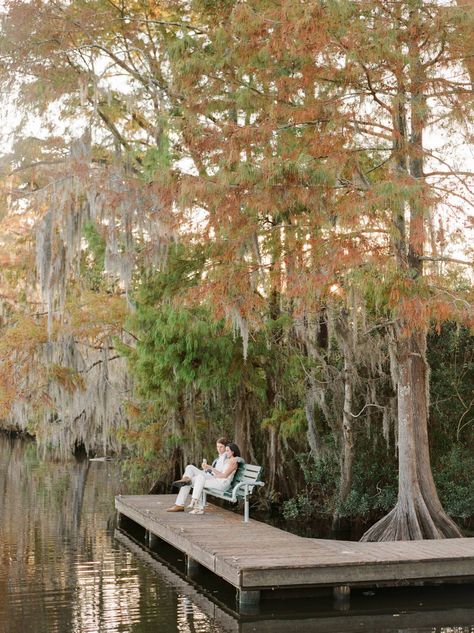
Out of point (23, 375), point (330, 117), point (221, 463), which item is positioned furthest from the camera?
point (23, 375)

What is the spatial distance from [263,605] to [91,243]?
943cm

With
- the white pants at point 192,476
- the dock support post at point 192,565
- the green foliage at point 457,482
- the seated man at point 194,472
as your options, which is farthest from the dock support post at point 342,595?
the green foliage at point 457,482

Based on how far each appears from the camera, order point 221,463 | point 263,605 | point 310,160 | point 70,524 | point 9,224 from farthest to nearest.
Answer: point 9,224 < point 70,524 < point 221,463 < point 310,160 < point 263,605

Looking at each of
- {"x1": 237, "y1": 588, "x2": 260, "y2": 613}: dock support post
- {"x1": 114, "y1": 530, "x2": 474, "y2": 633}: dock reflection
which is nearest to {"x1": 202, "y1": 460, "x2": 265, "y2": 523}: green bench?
{"x1": 114, "y1": 530, "x2": 474, "y2": 633}: dock reflection

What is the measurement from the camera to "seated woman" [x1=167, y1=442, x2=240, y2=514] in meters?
12.7

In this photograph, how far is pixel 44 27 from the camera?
1614 cm

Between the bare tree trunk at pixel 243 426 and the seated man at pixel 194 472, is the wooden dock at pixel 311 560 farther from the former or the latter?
the bare tree trunk at pixel 243 426

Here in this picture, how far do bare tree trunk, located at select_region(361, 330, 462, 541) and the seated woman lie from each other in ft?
6.55

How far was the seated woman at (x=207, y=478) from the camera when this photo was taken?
41.6 ft

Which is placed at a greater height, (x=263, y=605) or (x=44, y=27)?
(x=44, y=27)

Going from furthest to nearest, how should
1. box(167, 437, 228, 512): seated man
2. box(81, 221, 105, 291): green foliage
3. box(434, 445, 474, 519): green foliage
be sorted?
box(81, 221, 105, 291): green foliage
box(434, 445, 474, 519): green foliage
box(167, 437, 228, 512): seated man

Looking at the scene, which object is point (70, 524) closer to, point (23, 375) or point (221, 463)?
point (221, 463)

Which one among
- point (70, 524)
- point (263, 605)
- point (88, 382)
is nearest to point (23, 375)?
point (88, 382)

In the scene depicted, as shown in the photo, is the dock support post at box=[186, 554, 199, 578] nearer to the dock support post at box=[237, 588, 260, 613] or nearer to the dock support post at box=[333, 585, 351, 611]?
the dock support post at box=[237, 588, 260, 613]
